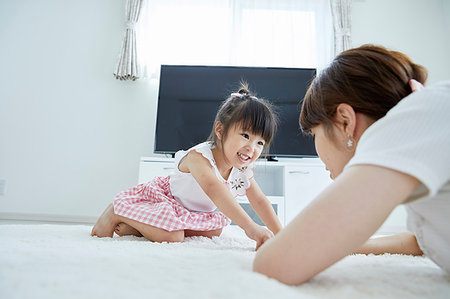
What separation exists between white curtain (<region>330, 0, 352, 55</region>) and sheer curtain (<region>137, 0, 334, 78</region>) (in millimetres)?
57

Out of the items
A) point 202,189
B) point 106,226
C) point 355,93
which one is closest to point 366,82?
point 355,93

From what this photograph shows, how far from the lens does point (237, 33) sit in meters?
2.67

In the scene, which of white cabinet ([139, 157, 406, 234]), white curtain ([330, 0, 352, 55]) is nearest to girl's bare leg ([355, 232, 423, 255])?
white cabinet ([139, 157, 406, 234])

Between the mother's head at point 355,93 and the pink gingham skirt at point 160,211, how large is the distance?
576 mm

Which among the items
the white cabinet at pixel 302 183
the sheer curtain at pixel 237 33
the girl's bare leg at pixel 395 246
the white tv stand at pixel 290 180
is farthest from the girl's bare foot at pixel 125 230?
the sheer curtain at pixel 237 33

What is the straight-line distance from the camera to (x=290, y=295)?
329 mm

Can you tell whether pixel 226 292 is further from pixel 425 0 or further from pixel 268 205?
pixel 425 0

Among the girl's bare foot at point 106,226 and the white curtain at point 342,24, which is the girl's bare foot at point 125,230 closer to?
the girl's bare foot at point 106,226

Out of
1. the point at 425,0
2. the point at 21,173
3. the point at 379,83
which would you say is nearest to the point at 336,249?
the point at 379,83

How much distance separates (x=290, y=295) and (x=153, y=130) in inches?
93.2

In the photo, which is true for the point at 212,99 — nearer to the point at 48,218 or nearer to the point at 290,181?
the point at 290,181

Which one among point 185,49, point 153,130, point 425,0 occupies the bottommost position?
point 153,130

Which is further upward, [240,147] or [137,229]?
[240,147]

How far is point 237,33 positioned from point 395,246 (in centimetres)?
231
